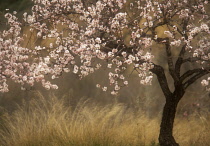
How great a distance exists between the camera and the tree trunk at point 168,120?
245 inches

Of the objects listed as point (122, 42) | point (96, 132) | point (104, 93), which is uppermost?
point (122, 42)

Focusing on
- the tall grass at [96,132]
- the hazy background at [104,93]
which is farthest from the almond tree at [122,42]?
the hazy background at [104,93]

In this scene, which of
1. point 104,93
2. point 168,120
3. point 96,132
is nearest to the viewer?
point 168,120

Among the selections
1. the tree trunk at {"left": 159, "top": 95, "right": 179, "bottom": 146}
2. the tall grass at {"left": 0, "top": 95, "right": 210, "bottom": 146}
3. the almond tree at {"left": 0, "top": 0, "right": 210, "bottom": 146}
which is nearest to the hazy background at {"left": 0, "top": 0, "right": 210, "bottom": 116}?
the tall grass at {"left": 0, "top": 95, "right": 210, "bottom": 146}

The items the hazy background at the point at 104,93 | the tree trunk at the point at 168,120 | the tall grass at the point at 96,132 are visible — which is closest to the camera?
the tree trunk at the point at 168,120

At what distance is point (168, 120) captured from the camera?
248 inches

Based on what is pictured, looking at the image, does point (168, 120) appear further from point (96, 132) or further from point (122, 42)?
point (122, 42)

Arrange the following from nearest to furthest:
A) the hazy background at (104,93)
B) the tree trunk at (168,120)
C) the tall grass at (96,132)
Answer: the tree trunk at (168,120)
the tall grass at (96,132)
the hazy background at (104,93)

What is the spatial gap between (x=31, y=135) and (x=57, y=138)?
697 mm

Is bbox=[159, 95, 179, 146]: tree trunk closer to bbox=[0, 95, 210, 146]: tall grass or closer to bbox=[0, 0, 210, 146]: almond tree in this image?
bbox=[0, 0, 210, 146]: almond tree

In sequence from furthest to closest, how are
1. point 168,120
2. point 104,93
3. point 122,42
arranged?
point 104,93
point 168,120
point 122,42

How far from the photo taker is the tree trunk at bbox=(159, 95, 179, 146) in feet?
20.4

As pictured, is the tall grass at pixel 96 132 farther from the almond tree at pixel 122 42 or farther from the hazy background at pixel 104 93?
the hazy background at pixel 104 93

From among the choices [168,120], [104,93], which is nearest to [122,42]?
[168,120]
